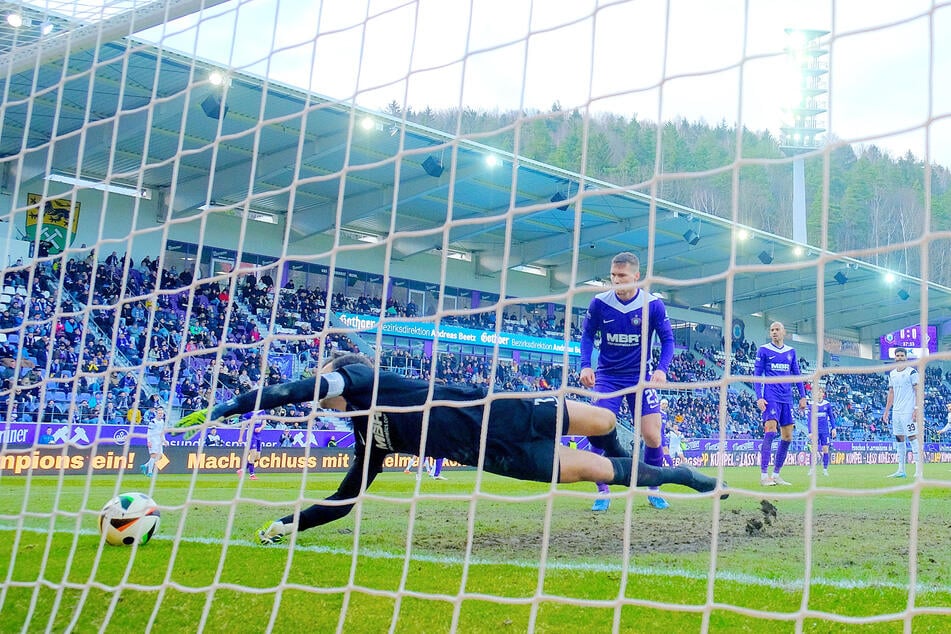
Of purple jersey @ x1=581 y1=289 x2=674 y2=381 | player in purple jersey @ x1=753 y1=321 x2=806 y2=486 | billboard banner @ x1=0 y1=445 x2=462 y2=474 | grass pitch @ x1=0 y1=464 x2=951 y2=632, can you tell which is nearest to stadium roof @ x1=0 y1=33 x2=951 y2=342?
player in purple jersey @ x1=753 y1=321 x2=806 y2=486

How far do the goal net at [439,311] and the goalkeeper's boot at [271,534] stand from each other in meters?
0.17

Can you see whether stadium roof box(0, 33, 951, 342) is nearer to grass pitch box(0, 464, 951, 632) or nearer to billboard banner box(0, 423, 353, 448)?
billboard banner box(0, 423, 353, 448)

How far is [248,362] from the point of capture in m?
18.5

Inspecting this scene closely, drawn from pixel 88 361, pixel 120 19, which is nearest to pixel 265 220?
→ pixel 88 361

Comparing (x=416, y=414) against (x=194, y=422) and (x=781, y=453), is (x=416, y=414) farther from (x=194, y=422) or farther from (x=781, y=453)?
(x=781, y=453)

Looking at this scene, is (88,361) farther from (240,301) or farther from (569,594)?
(569,594)

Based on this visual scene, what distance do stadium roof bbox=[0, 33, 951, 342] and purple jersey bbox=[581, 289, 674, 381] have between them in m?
4.43

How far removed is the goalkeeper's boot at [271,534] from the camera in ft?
16.4

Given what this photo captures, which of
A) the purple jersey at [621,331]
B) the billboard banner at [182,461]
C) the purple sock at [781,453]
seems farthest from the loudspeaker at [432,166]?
the purple jersey at [621,331]

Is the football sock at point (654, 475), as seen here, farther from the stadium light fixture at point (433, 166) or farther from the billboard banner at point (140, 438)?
the stadium light fixture at point (433, 166)

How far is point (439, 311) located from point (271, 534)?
212cm

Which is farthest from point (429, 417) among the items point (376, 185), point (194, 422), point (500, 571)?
point (376, 185)

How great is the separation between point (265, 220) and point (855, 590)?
2204 centimetres

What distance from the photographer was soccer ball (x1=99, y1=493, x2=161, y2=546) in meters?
4.83
